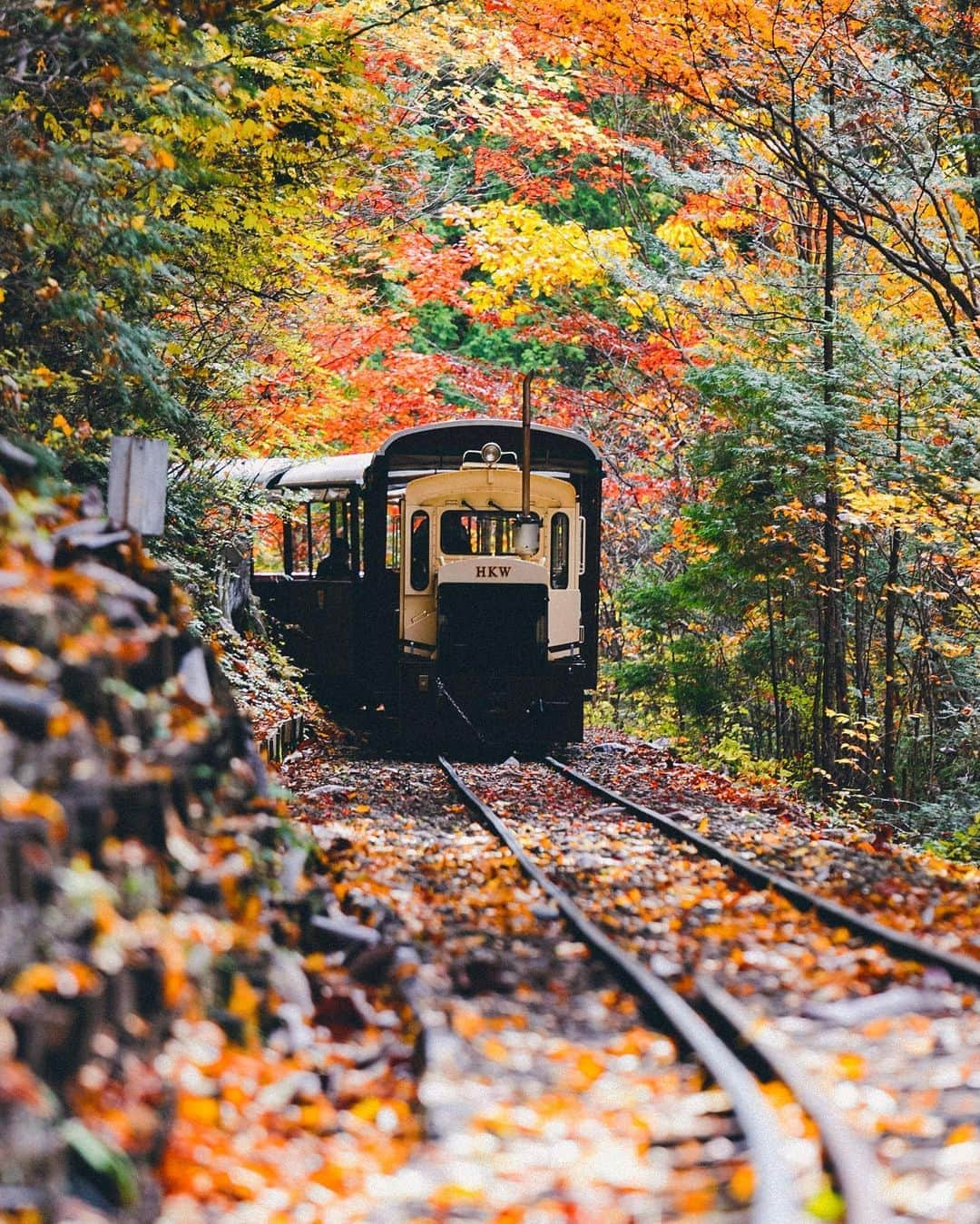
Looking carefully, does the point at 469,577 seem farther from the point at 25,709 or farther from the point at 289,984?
the point at 25,709

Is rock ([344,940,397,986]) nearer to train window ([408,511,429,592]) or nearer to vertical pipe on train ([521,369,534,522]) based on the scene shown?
vertical pipe on train ([521,369,534,522])

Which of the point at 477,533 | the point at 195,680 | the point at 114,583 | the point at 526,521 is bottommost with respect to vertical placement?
the point at 195,680

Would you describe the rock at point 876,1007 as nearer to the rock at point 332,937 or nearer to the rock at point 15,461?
the rock at point 332,937

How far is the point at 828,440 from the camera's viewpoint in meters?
15.4

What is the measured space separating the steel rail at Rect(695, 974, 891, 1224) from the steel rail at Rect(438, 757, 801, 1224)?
10 centimetres

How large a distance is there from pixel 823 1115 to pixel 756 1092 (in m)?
0.33

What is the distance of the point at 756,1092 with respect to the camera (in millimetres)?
4605

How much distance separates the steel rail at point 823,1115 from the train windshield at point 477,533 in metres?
10.0

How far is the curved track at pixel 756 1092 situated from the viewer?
3.73 metres

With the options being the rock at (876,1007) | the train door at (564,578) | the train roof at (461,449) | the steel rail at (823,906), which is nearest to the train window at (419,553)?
the train roof at (461,449)

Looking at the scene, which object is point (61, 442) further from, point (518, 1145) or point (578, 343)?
point (578, 343)

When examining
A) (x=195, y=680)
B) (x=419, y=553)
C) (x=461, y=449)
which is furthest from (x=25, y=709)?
(x=461, y=449)

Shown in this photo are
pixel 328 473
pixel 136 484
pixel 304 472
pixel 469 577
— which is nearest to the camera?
pixel 136 484

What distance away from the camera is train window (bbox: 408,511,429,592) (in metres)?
15.5
